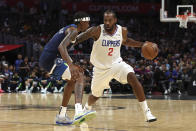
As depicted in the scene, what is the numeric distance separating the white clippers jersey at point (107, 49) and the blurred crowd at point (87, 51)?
387 inches

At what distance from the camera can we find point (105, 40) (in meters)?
6.02

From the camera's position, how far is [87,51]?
2006cm

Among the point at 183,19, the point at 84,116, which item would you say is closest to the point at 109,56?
the point at 84,116

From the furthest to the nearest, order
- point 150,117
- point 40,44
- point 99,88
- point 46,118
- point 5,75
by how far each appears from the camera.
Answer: point 40,44
point 5,75
point 46,118
point 99,88
point 150,117

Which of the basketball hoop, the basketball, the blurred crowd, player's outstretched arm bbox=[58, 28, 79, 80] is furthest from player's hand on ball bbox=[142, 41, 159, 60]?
the blurred crowd

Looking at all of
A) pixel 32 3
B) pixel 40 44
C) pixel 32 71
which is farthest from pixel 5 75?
pixel 32 3

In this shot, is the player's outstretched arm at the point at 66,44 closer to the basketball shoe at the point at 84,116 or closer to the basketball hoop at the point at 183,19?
the basketball shoe at the point at 84,116

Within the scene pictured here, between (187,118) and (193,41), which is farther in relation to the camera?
(193,41)

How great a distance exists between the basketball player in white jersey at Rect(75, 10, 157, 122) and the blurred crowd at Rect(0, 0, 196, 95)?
9823 millimetres

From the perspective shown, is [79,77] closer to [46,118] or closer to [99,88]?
[99,88]

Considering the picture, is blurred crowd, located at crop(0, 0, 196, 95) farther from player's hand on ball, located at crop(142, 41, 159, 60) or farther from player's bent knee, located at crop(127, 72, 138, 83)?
player's bent knee, located at crop(127, 72, 138, 83)

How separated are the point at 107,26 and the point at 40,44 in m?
15.0

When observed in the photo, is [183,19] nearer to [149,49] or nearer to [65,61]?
[149,49]

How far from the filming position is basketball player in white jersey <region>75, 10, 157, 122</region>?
5.92 metres
